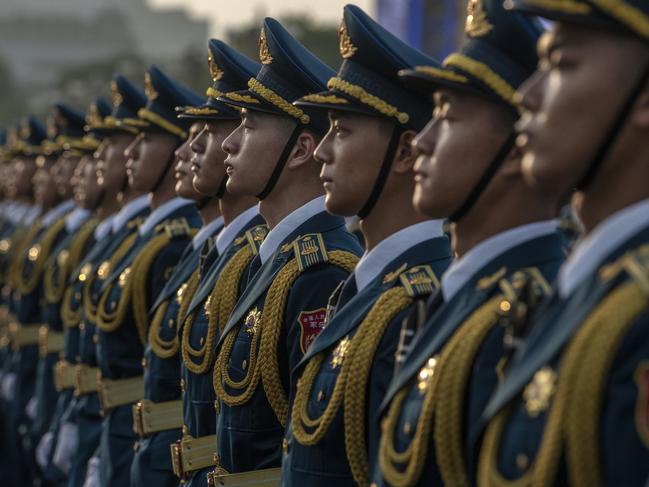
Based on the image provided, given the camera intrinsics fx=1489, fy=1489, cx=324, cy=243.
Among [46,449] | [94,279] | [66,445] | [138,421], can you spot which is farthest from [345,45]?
[46,449]

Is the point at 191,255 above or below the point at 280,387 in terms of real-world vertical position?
above

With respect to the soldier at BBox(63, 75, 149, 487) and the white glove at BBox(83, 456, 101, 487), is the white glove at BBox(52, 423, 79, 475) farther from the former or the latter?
the white glove at BBox(83, 456, 101, 487)

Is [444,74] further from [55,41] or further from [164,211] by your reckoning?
[55,41]

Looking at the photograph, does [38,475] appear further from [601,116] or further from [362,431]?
[601,116]

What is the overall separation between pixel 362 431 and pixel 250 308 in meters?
1.15

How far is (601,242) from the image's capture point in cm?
296

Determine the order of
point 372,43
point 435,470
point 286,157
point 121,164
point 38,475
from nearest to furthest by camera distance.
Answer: point 435,470 → point 372,43 → point 286,157 → point 121,164 → point 38,475

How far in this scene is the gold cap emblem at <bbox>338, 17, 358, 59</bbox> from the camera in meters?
4.59

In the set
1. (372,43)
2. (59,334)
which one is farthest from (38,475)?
(372,43)

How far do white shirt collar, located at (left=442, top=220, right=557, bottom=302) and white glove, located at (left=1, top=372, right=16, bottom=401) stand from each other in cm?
809

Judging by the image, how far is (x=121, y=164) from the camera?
8.45 metres

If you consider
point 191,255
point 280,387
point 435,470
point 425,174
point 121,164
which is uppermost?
point 121,164

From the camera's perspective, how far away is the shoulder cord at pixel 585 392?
9.19 feet

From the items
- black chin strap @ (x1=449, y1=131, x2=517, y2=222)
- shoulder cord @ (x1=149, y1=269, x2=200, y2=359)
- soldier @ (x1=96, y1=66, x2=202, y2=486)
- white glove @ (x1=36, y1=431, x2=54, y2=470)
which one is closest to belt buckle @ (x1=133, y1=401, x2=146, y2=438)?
shoulder cord @ (x1=149, y1=269, x2=200, y2=359)
